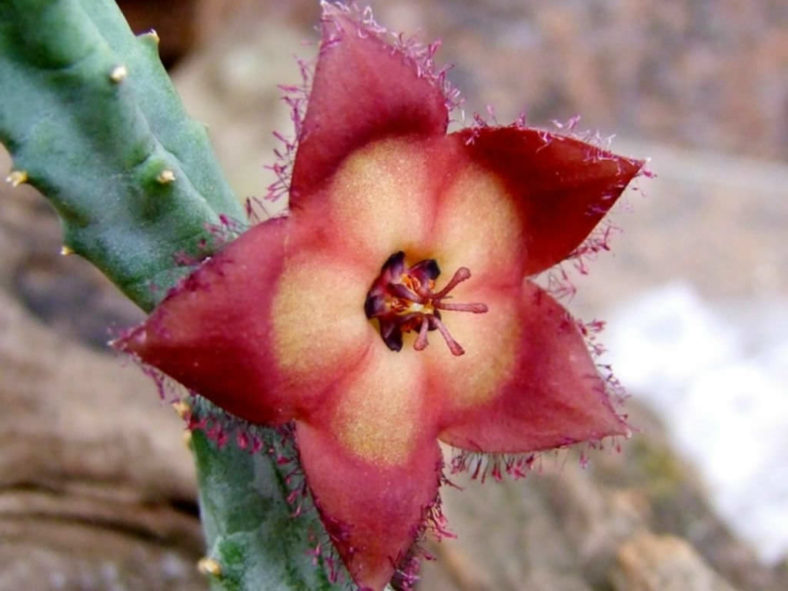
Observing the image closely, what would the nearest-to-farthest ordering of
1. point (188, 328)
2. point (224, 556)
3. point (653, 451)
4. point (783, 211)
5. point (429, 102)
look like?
1. point (188, 328)
2. point (429, 102)
3. point (224, 556)
4. point (653, 451)
5. point (783, 211)

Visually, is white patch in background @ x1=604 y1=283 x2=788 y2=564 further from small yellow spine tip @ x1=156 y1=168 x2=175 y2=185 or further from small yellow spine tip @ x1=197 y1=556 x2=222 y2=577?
small yellow spine tip @ x1=156 y1=168 x2=175 y2=185

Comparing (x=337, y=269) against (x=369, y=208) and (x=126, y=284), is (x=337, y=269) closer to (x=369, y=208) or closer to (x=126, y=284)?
(x=369, y=208)

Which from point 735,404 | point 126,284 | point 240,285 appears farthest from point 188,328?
point 735,404

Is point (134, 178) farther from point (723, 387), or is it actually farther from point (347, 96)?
point (723, 387)

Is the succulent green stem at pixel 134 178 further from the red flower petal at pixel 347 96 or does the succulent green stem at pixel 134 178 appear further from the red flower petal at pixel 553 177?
the red flower petal at pixel 553 177

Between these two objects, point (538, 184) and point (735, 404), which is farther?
point (735, 404)

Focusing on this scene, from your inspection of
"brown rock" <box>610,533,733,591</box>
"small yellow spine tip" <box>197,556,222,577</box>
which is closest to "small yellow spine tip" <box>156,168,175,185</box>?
"small yellow spine tip" <box>197,556,222,577</box>

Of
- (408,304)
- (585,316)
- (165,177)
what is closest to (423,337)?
(408,304)
